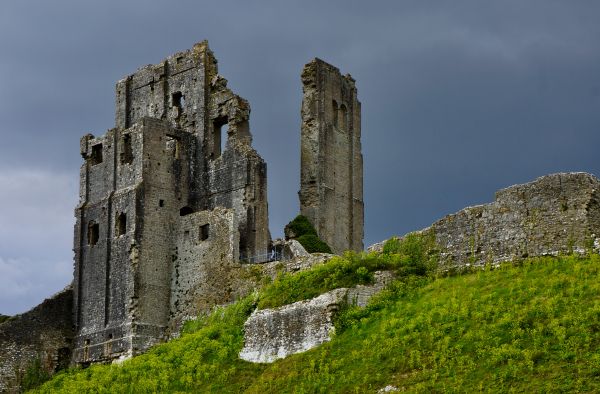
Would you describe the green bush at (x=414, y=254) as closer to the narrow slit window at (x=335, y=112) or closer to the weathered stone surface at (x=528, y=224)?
the weathered stone surface at (x=528, y=224)

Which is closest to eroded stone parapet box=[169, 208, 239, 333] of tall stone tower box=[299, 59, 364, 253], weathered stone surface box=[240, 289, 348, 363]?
weathered stone surface box=[240, 289, 348, 363]

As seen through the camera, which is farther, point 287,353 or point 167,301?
point 167,301

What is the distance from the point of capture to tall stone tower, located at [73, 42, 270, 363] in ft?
135

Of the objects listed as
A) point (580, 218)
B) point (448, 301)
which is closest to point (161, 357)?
point (448, 301)

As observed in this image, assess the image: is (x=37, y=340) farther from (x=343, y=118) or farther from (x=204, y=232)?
(x=343, y=118)

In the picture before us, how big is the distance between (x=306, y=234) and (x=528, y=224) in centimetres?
2012

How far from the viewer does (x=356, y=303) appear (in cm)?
2998

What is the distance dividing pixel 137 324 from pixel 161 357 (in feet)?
17.3

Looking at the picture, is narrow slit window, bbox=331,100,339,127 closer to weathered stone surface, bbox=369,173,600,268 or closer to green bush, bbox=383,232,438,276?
green bush, bbox=383,232,438,276

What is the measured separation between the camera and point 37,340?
141 feet

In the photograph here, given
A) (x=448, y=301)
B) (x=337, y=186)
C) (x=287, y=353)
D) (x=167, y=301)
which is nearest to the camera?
(x=448, y=301)

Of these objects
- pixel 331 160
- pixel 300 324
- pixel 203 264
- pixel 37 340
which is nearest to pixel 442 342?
pixel 300 324

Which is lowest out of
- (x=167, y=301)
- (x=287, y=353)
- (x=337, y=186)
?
(x=287, y=353)

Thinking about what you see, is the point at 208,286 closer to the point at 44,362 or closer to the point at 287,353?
the point at 44,362
